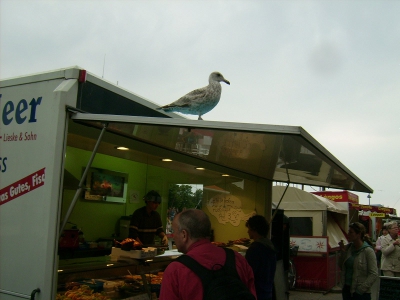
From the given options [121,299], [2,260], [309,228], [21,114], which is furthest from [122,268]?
[309,228]

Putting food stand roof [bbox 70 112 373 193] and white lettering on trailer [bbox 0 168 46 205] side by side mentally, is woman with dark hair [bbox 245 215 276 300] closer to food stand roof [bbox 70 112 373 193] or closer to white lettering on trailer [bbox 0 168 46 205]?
food stand roof [bbox 70 112 373 193]

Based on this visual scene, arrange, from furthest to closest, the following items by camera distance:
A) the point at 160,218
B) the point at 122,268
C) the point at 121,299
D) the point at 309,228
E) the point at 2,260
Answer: the point at 309,228 < the point at 160,218 < the point at 122,268 < the point at 121,299 < the point at 2,260

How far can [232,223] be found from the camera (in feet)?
27.8

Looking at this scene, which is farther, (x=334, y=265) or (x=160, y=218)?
(x=334, y=265)

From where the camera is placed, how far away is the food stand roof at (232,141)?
299cm

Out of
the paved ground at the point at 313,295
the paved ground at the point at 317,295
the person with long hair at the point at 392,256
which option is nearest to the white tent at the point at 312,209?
the paved ground at the point at 317,295

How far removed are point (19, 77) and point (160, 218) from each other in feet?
13.3

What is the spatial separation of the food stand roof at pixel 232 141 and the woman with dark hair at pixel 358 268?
30.9 inches

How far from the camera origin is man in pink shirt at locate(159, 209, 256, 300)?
2193 mm

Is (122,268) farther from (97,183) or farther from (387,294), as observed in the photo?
(387,294)

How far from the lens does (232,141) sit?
416cm

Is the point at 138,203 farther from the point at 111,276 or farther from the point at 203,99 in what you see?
the point at 203,99

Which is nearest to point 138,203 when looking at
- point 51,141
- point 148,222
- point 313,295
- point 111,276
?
point 148,222

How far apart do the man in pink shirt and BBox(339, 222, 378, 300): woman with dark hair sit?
3.23m
